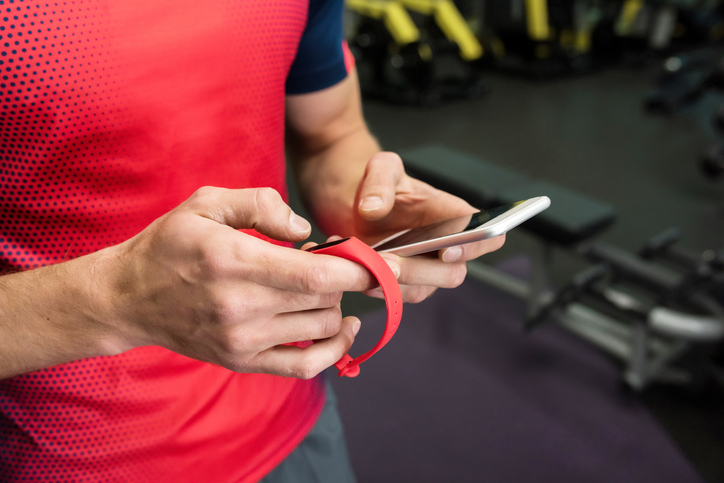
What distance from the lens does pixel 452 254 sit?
57 cm

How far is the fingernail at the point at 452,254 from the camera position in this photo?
566 millimetres

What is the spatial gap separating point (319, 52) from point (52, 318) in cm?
52

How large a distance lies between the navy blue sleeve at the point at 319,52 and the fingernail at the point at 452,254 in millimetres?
392

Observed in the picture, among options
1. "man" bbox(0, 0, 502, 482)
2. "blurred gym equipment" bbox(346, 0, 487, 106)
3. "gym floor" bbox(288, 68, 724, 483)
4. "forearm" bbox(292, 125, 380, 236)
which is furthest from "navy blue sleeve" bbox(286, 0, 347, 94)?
"blurred gym equipment" bbox(346, 0, 487, 106)

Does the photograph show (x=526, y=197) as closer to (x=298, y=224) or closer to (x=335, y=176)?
(x=335, y=176)

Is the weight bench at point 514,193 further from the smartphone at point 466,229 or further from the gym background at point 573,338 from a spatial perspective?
the smartphone at point 466,229

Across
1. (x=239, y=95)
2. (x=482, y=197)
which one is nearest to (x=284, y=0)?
(x=239, y=95)

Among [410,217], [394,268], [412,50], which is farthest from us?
[412,50]

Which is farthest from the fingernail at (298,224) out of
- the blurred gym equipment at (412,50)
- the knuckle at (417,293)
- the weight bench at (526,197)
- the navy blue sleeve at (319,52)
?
the blurred gym equipment at (412,50)

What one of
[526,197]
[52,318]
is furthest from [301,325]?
[526,197]

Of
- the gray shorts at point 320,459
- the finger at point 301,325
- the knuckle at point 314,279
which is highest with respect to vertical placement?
the knuckle at point 314,279

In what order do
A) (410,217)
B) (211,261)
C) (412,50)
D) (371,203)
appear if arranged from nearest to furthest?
(211,261) → (371,203) → (410,217) → (412,50)

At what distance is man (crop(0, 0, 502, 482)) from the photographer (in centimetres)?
44

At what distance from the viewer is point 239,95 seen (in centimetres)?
64
